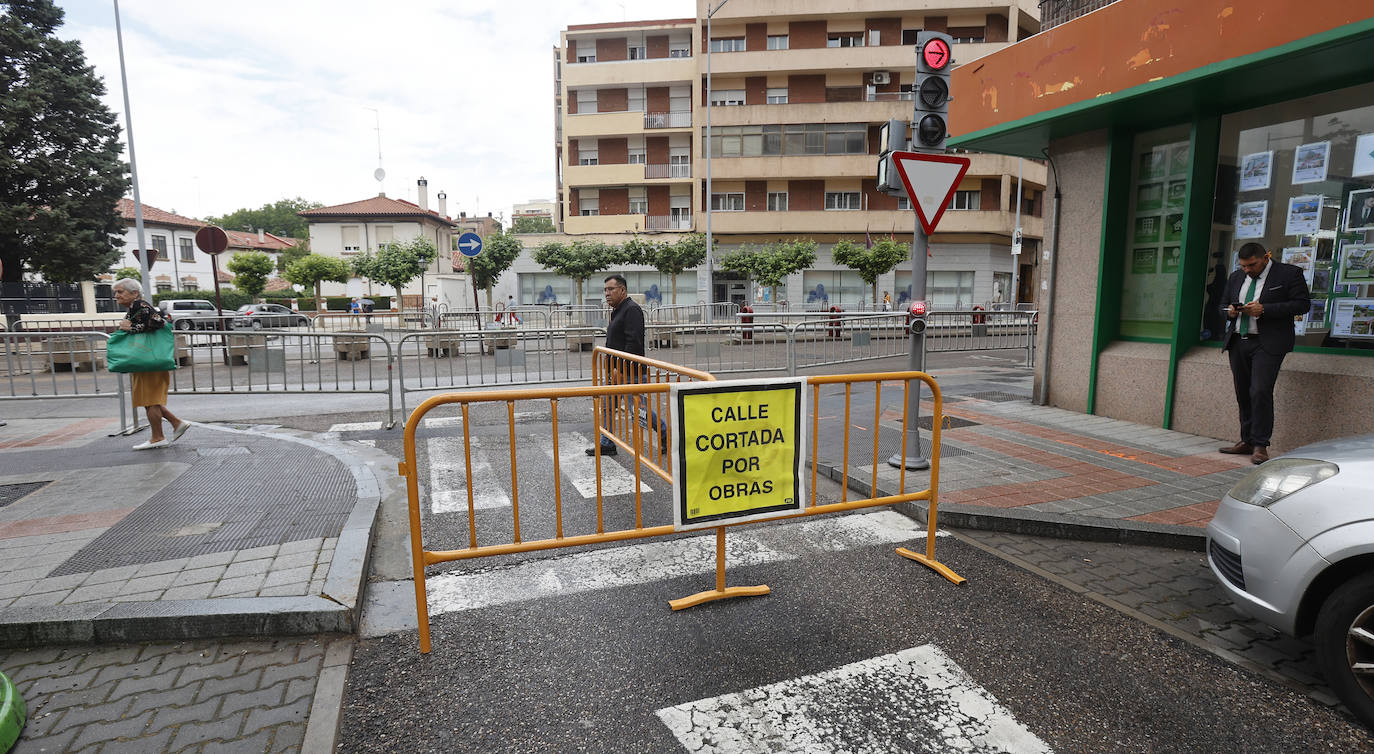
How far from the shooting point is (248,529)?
4.83 metres

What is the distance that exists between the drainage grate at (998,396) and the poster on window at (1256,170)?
389 centimetres

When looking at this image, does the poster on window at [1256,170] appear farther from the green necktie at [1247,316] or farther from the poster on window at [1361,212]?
the green necktie at [1247,316]

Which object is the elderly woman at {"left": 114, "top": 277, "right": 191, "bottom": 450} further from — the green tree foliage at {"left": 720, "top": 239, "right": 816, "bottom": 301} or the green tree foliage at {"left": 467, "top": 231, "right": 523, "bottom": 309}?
the green tree foliage at {"left": 467, "top": 231, "right": 523, "bottom": 309}

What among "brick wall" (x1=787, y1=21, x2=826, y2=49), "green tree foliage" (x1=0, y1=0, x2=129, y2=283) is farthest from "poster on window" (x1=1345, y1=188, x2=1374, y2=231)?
"brick wall" (x1=787, y1=21, x2=826, y2=49)

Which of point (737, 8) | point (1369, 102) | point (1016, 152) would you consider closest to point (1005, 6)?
point (737, 8)

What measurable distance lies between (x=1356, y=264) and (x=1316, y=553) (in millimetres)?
5410

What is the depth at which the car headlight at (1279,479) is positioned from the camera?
10.5 feet

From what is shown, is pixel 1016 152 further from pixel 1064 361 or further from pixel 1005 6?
pixel 1005 6

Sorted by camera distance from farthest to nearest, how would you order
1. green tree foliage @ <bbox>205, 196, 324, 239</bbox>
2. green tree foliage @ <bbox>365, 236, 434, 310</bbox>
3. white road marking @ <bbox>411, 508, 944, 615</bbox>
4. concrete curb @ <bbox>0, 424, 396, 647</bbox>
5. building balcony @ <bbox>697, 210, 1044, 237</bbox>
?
green tree foliage @ <bbox>205, 196, 324, 239</bbox> → building balcony @ <bbox>697, 210, 1044, 237</bbox> → green tree foliage @ <bbox>365, 236, 434, 310</bbox> → white road marking @ <bbox>411, 508, 944, 615</bbox> → concrete curb @ <bbox>0, 424, 396, 647</bbox>

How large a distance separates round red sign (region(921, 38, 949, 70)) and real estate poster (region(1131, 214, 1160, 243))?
3966 millimetres

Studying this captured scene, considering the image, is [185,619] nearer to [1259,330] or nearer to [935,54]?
[935,54]

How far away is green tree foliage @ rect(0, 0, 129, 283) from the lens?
28031 mm

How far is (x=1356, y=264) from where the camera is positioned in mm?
6598

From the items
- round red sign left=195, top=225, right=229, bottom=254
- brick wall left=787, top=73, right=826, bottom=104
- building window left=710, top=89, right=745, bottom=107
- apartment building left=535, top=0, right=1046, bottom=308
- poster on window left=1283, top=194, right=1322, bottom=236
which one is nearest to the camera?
poster on window left=1283, top=194, right=1322, bottom=236
